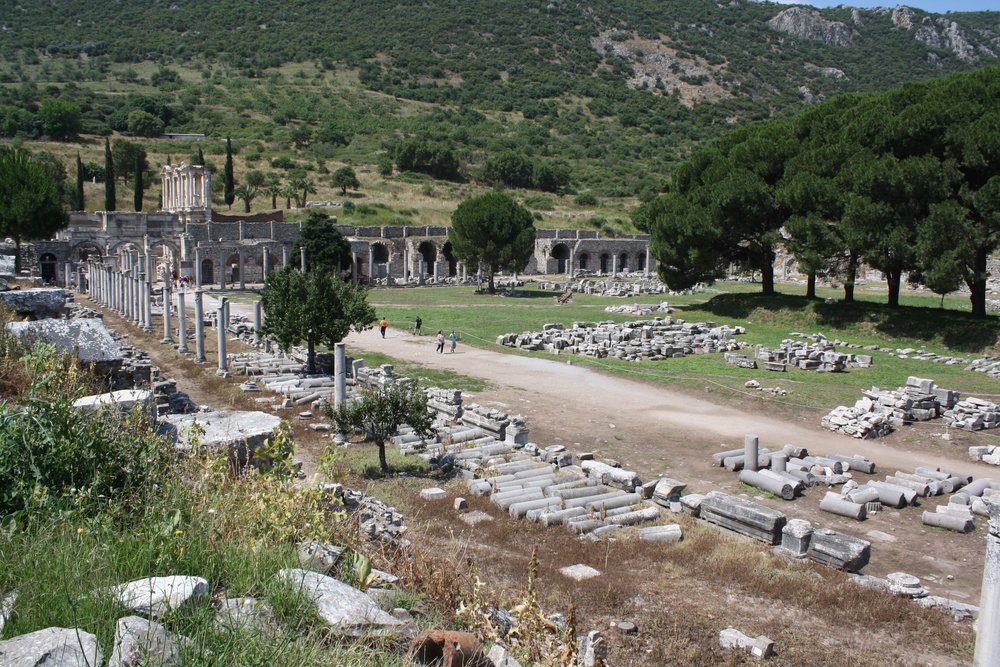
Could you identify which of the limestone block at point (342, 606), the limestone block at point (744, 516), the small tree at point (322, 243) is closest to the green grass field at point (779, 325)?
the small tree at point (322, 243)

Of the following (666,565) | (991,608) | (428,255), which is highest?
(428,255)

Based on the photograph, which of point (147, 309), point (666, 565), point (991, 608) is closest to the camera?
point (991, 608)

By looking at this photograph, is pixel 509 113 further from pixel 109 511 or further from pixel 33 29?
Result: pixel 109 511

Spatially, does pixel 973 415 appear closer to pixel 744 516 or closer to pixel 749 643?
pixel 744 516

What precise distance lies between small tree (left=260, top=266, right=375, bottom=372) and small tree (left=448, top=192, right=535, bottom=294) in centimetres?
2666

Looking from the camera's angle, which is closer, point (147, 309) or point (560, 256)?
point (147, 309)

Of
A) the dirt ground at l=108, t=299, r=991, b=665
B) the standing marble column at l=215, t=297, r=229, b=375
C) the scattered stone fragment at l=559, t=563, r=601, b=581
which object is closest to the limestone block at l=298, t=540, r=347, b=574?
the dirt ground at l=108, t=299, r=991, b=665

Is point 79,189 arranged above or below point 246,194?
below

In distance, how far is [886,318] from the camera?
31.2m

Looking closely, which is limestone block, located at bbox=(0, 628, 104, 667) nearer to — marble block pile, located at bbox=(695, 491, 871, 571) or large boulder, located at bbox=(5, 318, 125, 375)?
marble block pile, located at bbox=(695, 491, 871, 571)

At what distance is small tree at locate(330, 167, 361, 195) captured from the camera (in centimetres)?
7312

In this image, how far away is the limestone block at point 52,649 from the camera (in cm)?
383

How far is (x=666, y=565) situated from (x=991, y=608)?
3919 millimetres

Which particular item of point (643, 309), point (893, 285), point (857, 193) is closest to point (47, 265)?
point (643, 309)
